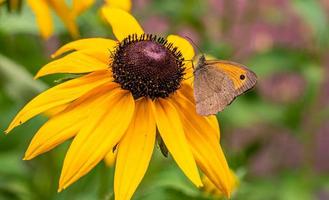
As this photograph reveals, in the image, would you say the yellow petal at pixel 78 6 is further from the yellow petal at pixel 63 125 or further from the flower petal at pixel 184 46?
the yellow petal at pixel 63 125

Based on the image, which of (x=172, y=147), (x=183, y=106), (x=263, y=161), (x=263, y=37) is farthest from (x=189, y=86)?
(x=263, y=161)

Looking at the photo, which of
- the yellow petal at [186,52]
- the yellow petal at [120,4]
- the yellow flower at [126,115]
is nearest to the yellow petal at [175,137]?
the yellow flower at [126,115]

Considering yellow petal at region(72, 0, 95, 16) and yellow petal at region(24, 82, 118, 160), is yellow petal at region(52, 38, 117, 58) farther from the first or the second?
yellow petal at region(72, 0, 95, 16)

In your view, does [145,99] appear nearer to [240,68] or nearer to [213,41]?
[240,68]

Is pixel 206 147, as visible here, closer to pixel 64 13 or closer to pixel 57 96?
pixel 57 96

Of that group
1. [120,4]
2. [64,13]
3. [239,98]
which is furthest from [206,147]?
[239,98]

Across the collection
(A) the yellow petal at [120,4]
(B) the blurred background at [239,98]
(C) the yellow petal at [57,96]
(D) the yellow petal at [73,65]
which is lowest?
(B) the blurred background at [239,98]
